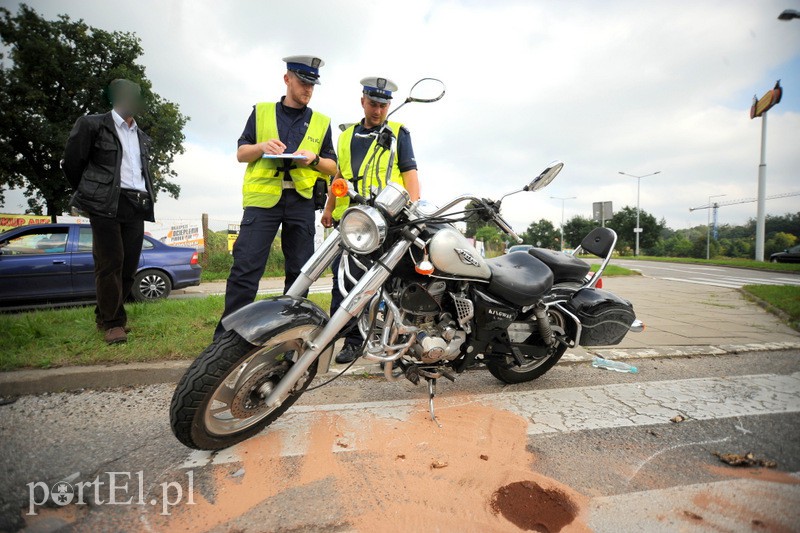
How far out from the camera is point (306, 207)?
309 centimetres

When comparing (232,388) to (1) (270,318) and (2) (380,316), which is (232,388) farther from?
(2) (380,316)

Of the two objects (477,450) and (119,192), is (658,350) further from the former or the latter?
(119,192)

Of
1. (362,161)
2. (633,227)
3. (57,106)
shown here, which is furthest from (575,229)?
(362,161)

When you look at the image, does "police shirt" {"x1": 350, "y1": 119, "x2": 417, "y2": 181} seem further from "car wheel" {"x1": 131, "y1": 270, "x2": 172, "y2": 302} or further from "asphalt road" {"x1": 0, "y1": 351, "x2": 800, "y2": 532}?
"car wheel" {"x1": 131, "y1": 270, "x2": 172, "y2": 302}

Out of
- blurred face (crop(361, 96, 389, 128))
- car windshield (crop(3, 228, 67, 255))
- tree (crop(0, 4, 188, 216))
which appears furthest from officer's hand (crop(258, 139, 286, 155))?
tree (crop(0, 4, 188, 216))

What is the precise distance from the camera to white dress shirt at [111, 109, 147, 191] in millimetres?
3334

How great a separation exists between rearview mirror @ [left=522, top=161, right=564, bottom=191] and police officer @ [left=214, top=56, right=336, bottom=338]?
158cm

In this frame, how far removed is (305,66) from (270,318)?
2.04 m

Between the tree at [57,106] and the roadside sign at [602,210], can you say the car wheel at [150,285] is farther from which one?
the roadside sign at [602,210]

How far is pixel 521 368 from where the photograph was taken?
2.84 metres

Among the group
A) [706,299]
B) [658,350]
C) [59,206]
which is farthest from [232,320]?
[59,206]

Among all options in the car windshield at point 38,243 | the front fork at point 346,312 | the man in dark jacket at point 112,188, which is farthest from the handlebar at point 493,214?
the car windshield at point 38,243
